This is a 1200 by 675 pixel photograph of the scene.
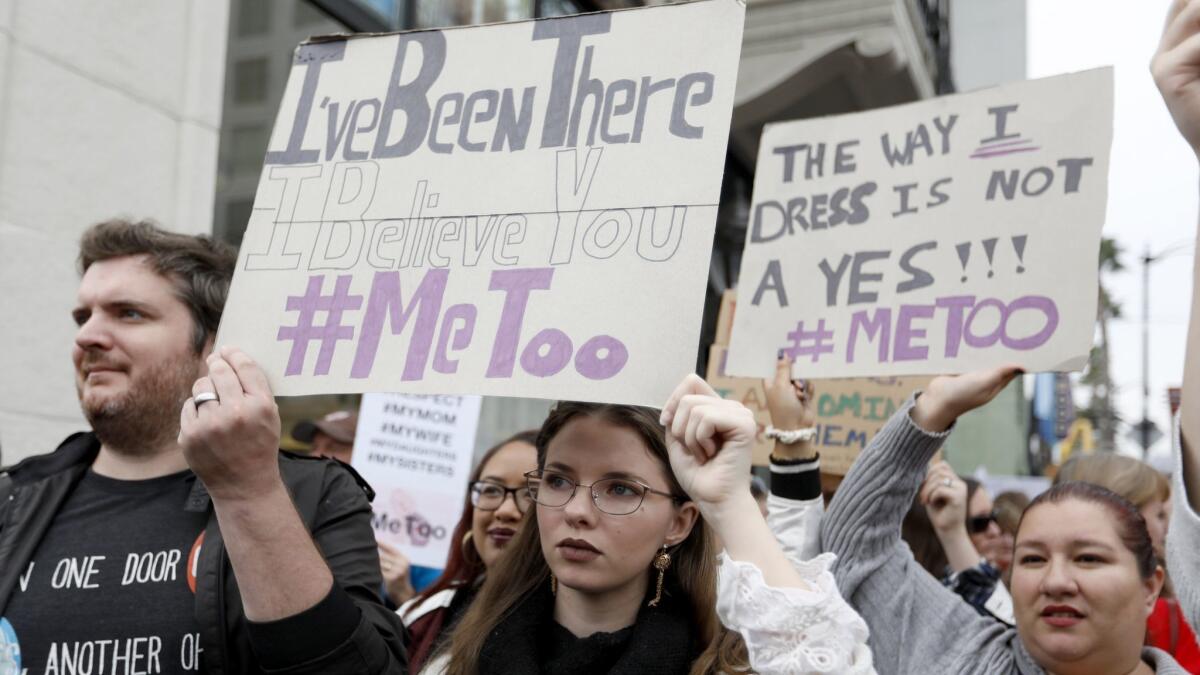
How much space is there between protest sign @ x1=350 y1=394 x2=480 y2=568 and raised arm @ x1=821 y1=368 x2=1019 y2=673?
2303mm

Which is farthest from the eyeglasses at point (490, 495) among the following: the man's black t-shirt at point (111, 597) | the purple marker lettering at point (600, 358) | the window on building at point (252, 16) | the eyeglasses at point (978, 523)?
the window on building at point (252, 16)

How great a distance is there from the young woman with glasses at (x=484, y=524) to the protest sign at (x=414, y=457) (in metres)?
1.18

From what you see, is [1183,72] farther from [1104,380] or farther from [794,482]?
[1104,380]

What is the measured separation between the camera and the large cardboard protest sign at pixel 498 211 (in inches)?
76.8

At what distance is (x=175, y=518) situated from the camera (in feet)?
6.90

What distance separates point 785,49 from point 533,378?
7803 millimetres

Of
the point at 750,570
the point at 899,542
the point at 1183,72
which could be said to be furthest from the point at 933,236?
the point at 1183,72

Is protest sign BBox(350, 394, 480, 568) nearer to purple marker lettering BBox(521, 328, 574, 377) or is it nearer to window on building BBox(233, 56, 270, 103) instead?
window on building BBox(233, 56, 270, 103)

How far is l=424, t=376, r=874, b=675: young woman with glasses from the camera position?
211 cm

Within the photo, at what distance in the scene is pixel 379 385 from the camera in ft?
6.54

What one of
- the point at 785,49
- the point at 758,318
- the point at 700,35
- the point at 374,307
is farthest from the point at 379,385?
the point at 785,49

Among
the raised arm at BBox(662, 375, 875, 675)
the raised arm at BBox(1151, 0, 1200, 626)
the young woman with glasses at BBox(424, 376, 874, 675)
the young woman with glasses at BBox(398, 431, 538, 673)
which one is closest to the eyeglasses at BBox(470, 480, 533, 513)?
the young woman with glasses at BBox(398, 431, 538, 673)

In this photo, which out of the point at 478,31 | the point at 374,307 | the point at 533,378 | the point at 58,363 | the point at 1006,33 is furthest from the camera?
the point at 1006,33

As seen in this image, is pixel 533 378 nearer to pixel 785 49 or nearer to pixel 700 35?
pixel 700 35
